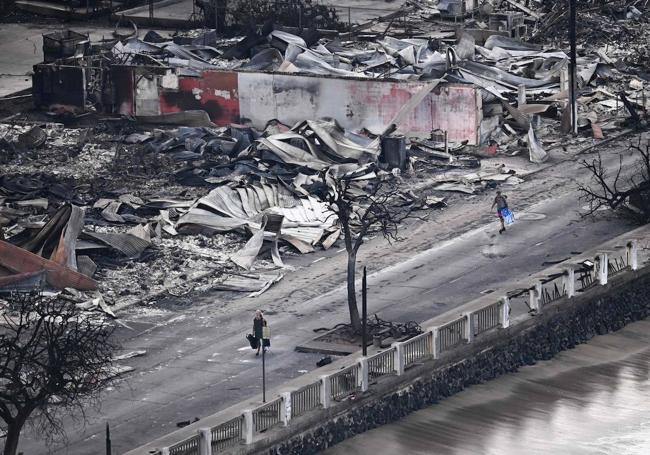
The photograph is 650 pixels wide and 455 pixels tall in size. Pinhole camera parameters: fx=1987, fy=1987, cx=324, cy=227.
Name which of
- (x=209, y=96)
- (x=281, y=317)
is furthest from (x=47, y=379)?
(x=209, y=96)

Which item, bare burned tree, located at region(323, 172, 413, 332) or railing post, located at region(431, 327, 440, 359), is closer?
railing post, located at region(431, 327, 440, 359)

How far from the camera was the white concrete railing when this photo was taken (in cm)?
3450

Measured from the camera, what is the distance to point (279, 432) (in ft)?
117

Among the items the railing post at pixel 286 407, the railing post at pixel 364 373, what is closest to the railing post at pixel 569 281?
the railing post at pixel 364 373

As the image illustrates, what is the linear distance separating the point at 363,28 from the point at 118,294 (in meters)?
31.2

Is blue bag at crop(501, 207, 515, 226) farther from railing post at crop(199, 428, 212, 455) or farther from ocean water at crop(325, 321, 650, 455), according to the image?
railing post at crop(199, 428, 212, 455)

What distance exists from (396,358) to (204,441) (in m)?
6.52

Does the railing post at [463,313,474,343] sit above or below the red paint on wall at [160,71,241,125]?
below

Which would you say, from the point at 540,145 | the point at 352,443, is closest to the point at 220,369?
the point at 352,443

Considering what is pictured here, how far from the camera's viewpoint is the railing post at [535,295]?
4372cm

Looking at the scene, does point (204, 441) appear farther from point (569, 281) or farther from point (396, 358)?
point (569, 281)

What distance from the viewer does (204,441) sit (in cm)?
3362

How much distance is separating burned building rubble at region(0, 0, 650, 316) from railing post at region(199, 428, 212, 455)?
36.2 feet

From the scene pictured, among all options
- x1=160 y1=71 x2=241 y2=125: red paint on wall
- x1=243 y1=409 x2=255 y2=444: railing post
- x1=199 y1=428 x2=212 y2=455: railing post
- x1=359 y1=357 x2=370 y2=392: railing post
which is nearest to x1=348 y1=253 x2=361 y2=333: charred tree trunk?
x1=359 y1=357 x2=370 y2=392: railing post
